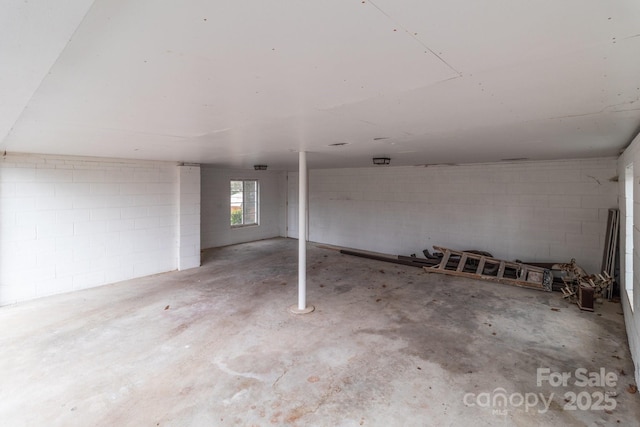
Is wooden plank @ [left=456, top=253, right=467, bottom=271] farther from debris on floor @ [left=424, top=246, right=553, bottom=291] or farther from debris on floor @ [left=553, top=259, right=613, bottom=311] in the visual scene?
debris on floor @ [left=553, top=259, right=613, bottom=311]

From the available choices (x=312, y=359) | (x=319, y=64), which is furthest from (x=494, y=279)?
(x=319, y=64)

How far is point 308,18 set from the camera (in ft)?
3.19

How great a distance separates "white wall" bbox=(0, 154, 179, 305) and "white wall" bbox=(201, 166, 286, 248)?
1.93 meters

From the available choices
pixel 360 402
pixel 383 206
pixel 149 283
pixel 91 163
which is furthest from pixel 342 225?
pixel 360 402

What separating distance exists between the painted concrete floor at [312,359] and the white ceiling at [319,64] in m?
2.18

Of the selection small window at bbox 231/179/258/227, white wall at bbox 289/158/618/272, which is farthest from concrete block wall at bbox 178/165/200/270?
white wall at bbox 289/158/618/272

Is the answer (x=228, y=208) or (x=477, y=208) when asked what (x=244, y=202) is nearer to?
(x=228, y=208)

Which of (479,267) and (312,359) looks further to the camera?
(479,267)

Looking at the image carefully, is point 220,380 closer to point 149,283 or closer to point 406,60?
point 406,60

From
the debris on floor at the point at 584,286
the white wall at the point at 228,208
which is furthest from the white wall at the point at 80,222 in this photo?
the debris on floor at the point at 584,286

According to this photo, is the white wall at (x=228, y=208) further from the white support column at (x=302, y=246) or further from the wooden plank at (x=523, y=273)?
the wooden plank at (x=523, y=273)

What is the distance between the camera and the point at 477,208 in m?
6.32

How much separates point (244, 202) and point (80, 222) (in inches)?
181

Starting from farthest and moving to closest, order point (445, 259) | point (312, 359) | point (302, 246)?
point (445, 259), point (302, 246), point (312, 359)
